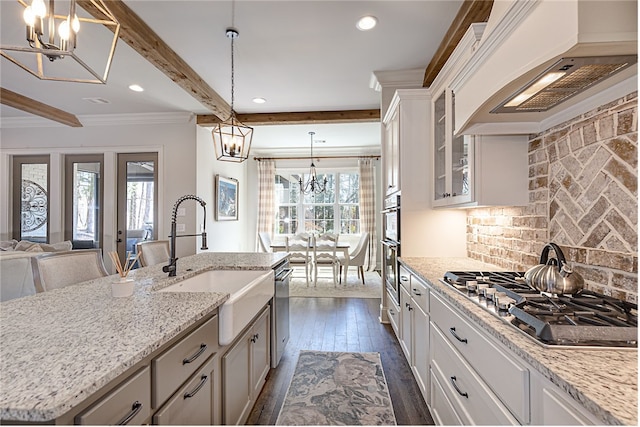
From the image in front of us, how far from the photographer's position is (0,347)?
2.86 feet

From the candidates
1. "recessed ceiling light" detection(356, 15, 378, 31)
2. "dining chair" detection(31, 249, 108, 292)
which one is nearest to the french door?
"dining chair" detection(31, 249, 108, 292)

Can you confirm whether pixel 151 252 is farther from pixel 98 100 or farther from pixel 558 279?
pixel 558 279

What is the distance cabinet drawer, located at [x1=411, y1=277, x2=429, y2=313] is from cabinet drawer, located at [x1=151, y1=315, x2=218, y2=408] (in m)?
1.23

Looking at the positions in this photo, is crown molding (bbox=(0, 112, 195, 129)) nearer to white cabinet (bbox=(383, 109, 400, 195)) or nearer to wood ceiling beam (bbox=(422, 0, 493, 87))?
white cabinet (bbox=(383, 109, 400, 195))

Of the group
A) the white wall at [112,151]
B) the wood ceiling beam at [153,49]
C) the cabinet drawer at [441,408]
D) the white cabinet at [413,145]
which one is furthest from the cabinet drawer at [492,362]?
the white wall at [112,151]

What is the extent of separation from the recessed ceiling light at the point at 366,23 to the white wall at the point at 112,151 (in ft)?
10.2

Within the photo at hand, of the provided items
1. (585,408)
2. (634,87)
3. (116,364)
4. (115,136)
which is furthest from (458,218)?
(115,136)

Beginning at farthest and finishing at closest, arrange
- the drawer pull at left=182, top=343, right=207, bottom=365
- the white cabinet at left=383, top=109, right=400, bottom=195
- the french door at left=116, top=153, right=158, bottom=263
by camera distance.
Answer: the french door at left=116, top=153, right=158, bottom=263 → the white cabinet at left=383, top=109, right=400, bottom=195 → the drawer pull at left=182, top=343, right=207, bottom=365

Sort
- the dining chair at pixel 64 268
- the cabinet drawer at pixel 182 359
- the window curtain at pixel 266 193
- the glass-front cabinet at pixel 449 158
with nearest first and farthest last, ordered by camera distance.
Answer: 1. the cabinet drawer at pixel 182 359
2. the dining chair at pixel 64 268
3. the glass-front cabinet at pixel 449 158
4. the window curtain at pixel 266 193

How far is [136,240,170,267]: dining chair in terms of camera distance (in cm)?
270

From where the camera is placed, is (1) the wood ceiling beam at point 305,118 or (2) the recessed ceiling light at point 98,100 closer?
(2) the recessed ceiling light at point 98,100

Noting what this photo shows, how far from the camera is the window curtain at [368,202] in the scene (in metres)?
6.82

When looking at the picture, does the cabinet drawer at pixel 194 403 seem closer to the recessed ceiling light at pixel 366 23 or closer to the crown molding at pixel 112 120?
the recessed ceiling light at pixel 366 23

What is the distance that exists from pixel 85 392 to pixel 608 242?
1859 millimetres
